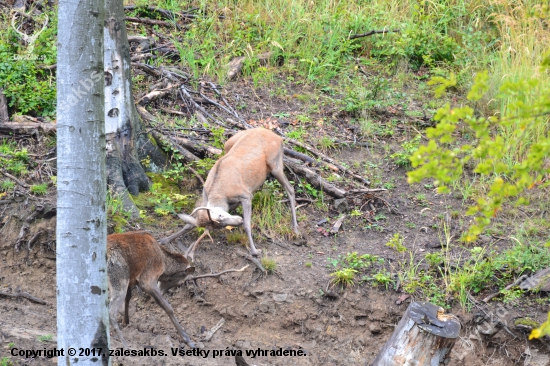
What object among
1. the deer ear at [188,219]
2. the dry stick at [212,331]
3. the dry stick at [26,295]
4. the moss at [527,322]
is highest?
the moss at [527,322]

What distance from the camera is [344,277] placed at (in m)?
7.28

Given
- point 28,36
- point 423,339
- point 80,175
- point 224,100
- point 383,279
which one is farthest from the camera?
point 224,100

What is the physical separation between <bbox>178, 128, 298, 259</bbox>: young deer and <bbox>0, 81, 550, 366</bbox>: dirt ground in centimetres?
42

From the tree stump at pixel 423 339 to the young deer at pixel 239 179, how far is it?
2.14m

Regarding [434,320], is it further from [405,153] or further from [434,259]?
[405,153]

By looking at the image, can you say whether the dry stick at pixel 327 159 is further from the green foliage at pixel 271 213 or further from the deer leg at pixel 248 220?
the deer leg at pixel 248 220

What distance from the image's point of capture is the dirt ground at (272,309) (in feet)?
21.7

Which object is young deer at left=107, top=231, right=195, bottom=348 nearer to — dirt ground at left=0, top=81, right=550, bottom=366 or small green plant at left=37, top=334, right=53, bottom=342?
dirt ground at left=0, top=81, right=550, bottom=366

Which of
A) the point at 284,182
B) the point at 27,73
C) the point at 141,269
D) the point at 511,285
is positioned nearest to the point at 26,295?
the point at 141,269

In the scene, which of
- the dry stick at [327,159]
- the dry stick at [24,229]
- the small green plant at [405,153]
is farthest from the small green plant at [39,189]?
the small green plant at [405,153]

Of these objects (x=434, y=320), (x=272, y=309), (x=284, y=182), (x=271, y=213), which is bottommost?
(x=272, y=309)

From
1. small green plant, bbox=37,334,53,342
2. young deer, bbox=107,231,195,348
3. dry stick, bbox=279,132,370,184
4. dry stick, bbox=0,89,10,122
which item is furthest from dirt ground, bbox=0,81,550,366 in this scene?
dry stick, bbox=0,89,10,122

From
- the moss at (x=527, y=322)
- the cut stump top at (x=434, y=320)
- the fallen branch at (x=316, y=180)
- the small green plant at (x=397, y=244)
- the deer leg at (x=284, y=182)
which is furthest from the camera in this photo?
the fallen branch at (x=316, y=180)

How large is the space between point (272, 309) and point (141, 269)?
4.93 feet
